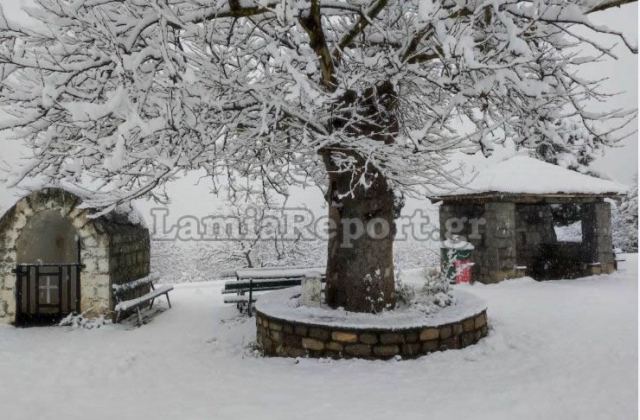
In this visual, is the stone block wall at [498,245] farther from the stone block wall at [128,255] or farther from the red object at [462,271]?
the stone block wall at [128,255]

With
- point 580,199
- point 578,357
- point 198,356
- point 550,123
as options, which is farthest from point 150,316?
point 580,199

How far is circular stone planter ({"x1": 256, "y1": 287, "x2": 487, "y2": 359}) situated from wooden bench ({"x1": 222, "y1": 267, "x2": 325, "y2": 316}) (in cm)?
234

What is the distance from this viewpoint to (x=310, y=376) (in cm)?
490

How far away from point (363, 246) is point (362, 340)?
4.35 ft

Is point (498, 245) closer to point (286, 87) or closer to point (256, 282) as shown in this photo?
point (256, 282)

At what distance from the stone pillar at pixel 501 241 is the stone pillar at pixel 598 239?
8.56ft

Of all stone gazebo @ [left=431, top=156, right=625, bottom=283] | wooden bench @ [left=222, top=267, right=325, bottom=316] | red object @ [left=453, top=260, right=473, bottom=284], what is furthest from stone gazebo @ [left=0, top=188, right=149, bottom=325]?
red object @ [left=453, top=260, right=473, bottom=284]

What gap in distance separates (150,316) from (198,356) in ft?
10.3

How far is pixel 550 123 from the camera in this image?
23.1 ft

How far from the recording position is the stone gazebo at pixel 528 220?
11320mm

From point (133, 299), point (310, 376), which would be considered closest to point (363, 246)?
point (310, 376)

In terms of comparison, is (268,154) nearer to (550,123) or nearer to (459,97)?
(459,97)

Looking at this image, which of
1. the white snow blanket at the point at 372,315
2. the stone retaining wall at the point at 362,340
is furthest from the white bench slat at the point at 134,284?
the stone retaining wall at the point at 362,340

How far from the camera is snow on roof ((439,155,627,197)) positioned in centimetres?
1101
